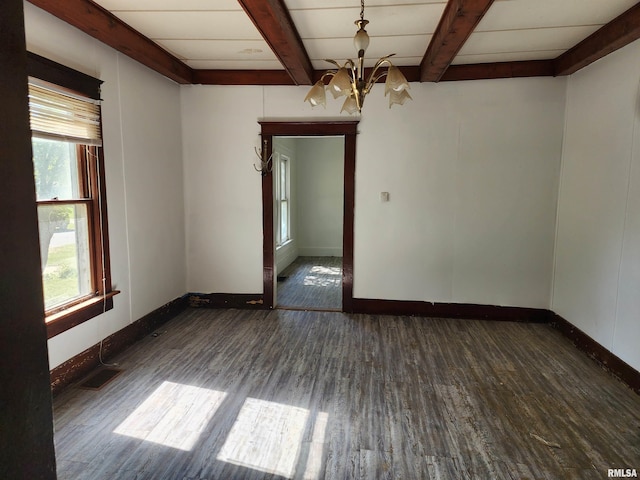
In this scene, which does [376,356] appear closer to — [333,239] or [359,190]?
[359,190]

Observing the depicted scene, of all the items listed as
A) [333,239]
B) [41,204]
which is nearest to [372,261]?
[41,204]

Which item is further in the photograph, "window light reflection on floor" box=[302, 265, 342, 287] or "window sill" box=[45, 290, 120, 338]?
"window light reflection on floor" box=[302, 265, 342, 287]

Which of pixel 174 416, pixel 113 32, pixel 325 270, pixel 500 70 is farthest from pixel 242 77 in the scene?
pixel 325 270

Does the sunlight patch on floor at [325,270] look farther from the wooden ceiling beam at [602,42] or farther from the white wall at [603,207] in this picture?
the wooden ceiling beam at [602,42]

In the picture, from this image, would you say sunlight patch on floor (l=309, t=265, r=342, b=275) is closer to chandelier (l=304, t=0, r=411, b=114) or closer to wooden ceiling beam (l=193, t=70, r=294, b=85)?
wooden ceiling beam (l=193, t=70, r=294, b=85)

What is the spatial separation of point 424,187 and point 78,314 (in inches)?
145

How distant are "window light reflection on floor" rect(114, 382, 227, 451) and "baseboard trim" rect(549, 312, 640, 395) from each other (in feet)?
10.3

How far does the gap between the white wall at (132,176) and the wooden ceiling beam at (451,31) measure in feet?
9.39

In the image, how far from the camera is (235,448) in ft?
7.58

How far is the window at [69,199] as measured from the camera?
8.98ft

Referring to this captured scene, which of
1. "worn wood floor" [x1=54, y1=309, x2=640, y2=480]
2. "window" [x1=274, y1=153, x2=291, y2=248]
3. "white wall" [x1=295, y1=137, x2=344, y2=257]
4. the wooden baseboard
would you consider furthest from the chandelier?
"white wall" [x1=295, y1=137, x2=344, y2=257]

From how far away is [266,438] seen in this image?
7.90 ft

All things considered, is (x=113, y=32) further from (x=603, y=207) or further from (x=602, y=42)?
(x=603, y=207)

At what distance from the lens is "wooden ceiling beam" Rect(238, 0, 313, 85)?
265 cm
